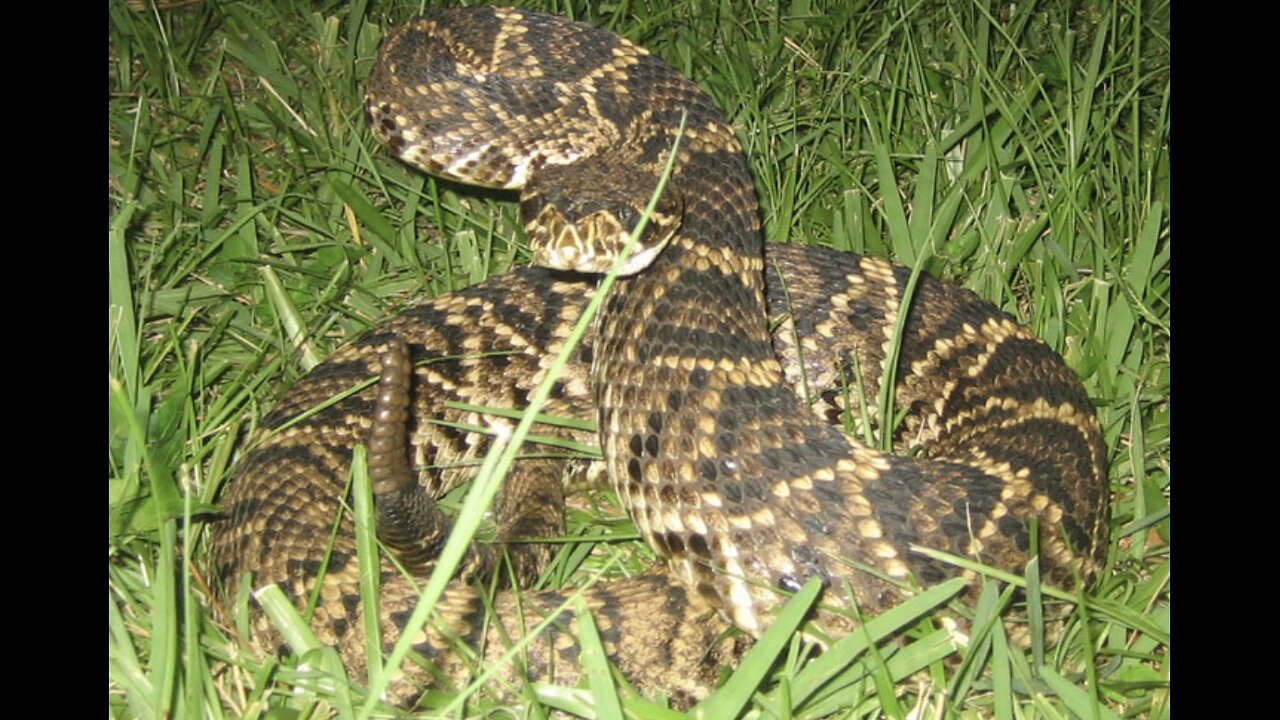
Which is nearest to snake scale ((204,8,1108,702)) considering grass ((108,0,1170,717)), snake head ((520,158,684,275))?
snake head ((520,158,684,275))

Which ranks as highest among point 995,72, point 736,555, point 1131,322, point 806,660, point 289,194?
point 995,72

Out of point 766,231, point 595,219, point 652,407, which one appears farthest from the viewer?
point 766,231

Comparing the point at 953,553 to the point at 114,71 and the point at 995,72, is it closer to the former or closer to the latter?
the point at 995,72

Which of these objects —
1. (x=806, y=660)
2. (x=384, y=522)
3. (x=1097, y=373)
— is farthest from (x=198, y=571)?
(x=1097, y=373)

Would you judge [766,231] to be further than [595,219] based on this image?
Yes

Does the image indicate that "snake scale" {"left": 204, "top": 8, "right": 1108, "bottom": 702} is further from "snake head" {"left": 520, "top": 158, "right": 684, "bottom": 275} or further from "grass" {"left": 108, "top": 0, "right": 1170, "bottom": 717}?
"grass" {"left": 108, "top": 0, "right": 1170, "bottom": 717}

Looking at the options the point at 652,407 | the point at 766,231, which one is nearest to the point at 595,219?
the point at 652,407

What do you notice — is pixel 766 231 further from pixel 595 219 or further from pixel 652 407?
pixel 652 407
